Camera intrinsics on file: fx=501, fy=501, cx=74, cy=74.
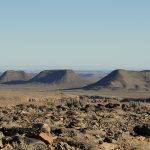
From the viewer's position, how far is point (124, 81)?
11569 cm

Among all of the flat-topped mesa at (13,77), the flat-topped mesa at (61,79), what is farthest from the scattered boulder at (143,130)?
the flat-topped mesa at (13,77)

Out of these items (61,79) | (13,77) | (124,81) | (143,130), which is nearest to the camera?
(143,130)

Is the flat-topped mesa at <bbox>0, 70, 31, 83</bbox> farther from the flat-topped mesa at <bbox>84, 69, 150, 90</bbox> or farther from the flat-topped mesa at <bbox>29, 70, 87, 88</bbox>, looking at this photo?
the flat-topped mesa at <bbox>84, 69, 150, 90</bbox>

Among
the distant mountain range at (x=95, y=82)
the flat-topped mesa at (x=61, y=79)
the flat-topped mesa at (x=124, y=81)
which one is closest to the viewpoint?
the flat-topped mesa at (x=124, y=81)

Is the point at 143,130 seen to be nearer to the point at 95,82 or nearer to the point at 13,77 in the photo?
the point at 95,82

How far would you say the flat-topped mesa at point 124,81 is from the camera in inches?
4277

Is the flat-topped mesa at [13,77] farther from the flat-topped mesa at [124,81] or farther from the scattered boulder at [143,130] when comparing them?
the scattered boulder at [143,130]

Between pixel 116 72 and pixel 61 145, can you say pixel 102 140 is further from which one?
pixel 116 72

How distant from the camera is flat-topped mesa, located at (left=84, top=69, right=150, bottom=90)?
10862 cm

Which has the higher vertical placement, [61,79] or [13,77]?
[13,77]

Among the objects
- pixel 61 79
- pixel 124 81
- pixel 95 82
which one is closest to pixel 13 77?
pixel 61 79

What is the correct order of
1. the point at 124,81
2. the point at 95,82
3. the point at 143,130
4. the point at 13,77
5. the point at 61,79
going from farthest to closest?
the point at 13,77
the point at 61,79
the point at 95,82
the point at 124,81
the point at 143,130

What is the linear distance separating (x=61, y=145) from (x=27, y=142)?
84cm

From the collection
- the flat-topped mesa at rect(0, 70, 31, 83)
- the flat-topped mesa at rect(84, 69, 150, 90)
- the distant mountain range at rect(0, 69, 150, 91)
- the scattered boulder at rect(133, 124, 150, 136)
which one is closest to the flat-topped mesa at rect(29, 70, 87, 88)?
the distant mountain range at rect(0, 69, 150, 91)
